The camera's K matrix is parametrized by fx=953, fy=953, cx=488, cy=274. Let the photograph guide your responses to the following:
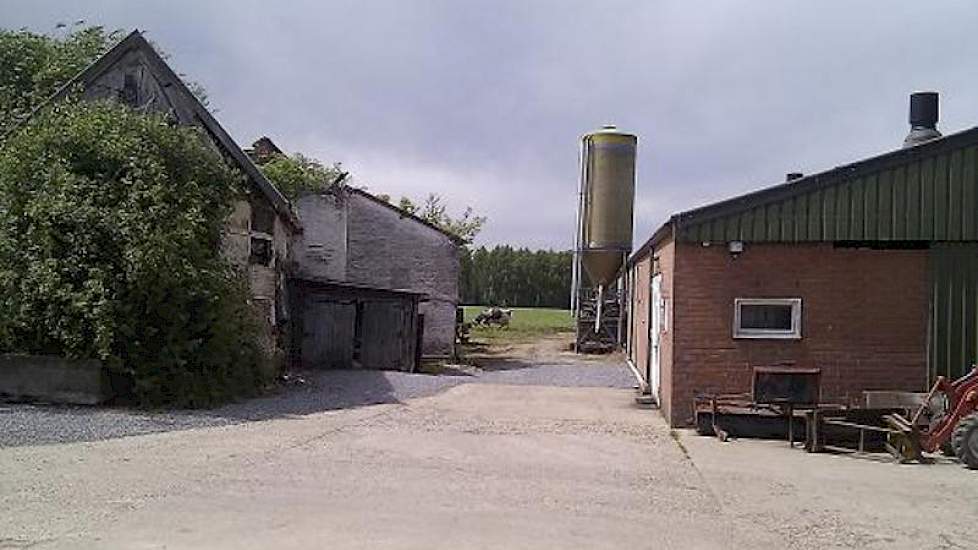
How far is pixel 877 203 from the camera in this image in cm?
1484

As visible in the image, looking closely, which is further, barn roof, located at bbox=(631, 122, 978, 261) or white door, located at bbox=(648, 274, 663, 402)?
white door, located at bbox=(648, 274, 663, 402)

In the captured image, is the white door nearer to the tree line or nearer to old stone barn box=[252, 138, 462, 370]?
old stone barn box=[252, 138, 462, 370]

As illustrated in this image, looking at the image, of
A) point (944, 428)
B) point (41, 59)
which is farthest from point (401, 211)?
point (944, 428)

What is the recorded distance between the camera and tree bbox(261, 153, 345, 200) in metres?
30.5

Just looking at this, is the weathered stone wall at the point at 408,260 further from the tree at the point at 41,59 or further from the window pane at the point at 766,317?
the window pane at the point at 766,317

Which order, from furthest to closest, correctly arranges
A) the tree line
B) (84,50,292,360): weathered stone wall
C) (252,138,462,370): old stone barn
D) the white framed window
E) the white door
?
1. the tree line
2. (252,138,462,370): old stone barn
3. (84,50,292,360): weathered stone wall
4. the white door
5. the white framed window

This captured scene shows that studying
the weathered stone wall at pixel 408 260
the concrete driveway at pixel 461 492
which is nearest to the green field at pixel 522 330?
the weathered stone wall at pixel 408 260

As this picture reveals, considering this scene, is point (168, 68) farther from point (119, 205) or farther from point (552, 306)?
point (552, 306)

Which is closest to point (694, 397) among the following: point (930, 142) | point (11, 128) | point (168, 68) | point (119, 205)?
point (930, 142)

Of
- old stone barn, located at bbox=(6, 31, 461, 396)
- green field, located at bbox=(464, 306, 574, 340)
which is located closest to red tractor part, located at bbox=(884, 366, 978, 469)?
old stone barn, located at bbox=(6, 31, 461, 396)

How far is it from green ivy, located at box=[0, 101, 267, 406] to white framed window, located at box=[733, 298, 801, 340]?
29.8 ft

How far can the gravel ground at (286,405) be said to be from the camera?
13.1 meters

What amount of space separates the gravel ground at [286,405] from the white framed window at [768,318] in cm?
690

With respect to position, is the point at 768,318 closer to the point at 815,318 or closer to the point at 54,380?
the point at 815,318
